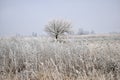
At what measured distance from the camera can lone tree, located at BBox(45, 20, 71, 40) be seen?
82.3 ft

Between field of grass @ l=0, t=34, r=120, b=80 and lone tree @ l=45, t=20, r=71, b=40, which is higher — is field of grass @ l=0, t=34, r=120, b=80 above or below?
below

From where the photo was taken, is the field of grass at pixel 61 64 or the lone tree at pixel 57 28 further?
the lone tree at pixel 57 28

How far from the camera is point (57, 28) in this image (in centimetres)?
2527

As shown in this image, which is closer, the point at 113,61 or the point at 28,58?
the point at 113,61

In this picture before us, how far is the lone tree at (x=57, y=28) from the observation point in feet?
82.3

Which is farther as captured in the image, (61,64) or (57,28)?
(57,28)

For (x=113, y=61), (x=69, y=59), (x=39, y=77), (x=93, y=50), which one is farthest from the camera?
(x=93, y=50)

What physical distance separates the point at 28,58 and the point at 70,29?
21420 mm

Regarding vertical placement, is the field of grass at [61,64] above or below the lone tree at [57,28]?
below

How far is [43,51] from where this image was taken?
464 centimetres

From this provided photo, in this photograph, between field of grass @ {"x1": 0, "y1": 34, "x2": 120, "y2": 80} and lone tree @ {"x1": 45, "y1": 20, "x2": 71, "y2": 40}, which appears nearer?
field of grass @ {"x1": 0, "y1": 34, "x2": 120, "y2": 80}

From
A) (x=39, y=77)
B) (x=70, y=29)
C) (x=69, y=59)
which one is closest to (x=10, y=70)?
(x=39, y=77)

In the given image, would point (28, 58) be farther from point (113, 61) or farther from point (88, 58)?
point (113, 61)

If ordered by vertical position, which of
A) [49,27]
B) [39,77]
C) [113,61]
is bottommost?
[39,77]
